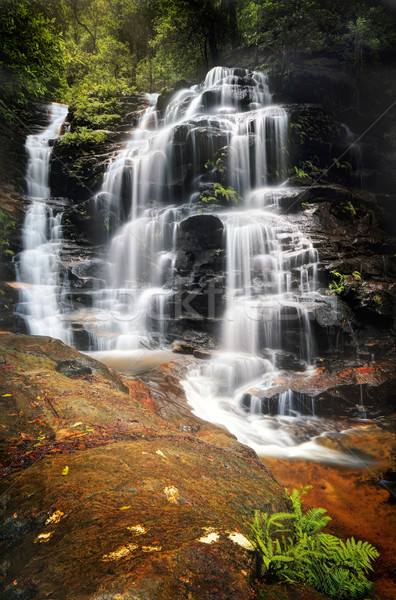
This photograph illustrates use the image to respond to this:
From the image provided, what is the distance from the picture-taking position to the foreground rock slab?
3.38 feet

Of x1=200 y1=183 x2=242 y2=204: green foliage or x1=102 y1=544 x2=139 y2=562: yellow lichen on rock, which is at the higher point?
x1=200 y1=183 x2=242 y2=204: green foliage

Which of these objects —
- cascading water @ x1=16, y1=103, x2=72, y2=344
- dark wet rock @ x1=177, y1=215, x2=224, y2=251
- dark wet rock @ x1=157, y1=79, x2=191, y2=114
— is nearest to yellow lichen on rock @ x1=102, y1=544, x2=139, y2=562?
cascading water @ x1=16, y1=103, x2=72, y2=344

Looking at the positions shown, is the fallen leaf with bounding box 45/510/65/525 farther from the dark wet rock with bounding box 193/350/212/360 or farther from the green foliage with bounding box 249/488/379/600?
the dark wet rock with bounding box 193/350/212/360

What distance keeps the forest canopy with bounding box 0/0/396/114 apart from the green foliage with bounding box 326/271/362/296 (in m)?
11.1

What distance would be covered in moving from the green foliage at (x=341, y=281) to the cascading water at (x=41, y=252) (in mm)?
8238

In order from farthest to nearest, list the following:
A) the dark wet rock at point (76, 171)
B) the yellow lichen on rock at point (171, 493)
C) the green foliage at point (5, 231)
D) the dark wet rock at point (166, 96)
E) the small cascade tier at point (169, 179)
Result: 1. the dark wet rock at point (166, 96)
2. the dark wet rock at point (76, 171)
3. the small cascade tier at point (169, 179)
4. the green foliage at point (5, 231)
5. the yellow lichen on rock at point (171, 493)

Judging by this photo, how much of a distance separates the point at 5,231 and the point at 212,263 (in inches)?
343

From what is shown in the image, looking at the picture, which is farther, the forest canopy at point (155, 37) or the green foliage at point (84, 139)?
the green foliage at point (84, 139)

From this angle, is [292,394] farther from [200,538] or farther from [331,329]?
[200,538]

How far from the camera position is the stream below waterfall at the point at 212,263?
243 inches

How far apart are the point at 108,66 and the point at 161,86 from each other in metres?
5.04

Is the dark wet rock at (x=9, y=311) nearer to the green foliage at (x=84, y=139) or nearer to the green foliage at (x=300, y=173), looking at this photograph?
the green foliage at (x=84, y=139)

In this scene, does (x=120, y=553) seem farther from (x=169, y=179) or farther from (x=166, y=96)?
(x=166, y=96)

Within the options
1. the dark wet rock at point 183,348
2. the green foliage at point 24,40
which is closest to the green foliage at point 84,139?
the green foliage at point 24,40
